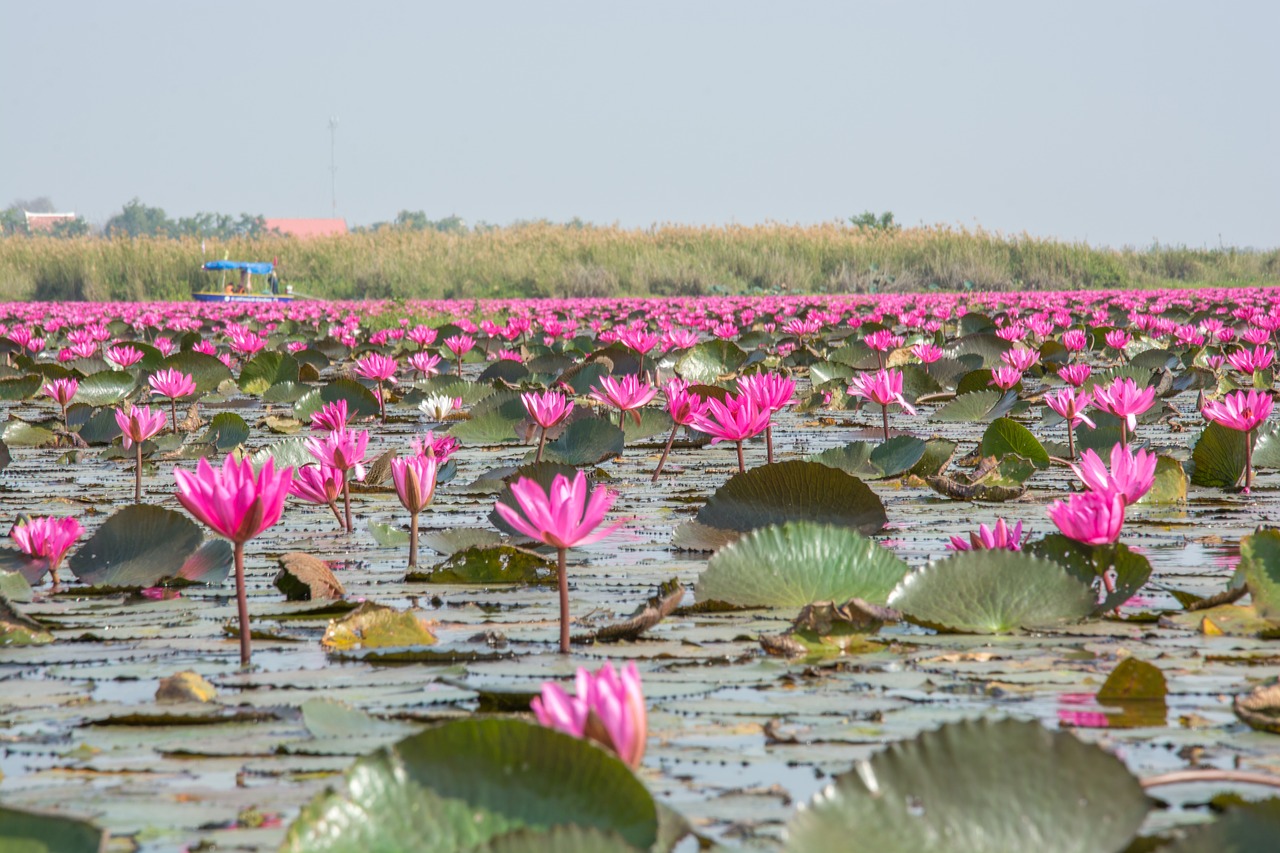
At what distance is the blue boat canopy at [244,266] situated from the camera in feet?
87.4

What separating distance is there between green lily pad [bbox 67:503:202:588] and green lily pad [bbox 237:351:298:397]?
16.4ft

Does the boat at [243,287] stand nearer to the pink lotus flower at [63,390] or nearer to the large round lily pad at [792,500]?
the pink lotus flower at [63,390]

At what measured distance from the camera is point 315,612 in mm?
2396

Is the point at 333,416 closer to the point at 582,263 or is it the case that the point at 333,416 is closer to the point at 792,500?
the point at 792,500

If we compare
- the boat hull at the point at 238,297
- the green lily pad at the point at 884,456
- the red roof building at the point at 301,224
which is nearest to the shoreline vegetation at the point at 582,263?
the boat hull at the point at 238,297

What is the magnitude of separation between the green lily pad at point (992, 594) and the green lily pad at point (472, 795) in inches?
44.6

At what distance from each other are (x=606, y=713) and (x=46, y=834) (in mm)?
498

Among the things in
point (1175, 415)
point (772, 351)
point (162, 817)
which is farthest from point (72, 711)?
point (772, 351)

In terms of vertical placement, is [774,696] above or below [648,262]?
below

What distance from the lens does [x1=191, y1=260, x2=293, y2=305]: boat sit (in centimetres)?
2512

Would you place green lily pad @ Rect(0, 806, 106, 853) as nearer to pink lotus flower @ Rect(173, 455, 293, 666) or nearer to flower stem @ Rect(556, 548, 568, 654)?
pink lotus flower @ Rect(173, 455, 293, 666)

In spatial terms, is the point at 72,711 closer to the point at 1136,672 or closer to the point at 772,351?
the point at 1136,672

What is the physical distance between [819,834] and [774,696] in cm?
70

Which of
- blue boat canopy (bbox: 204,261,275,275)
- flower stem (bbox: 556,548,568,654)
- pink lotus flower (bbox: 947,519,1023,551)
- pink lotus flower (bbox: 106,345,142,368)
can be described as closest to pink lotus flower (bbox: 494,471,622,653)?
flower stem (bbox: 556,548,568,654)
